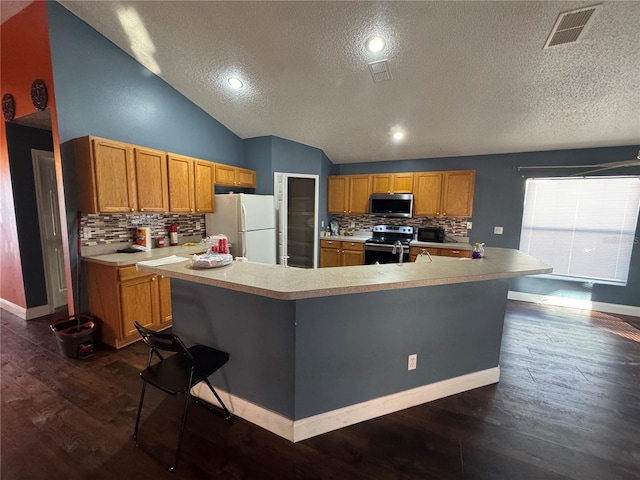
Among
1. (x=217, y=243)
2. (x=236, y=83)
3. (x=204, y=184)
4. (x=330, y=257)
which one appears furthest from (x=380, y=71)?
(x=330, y=257)

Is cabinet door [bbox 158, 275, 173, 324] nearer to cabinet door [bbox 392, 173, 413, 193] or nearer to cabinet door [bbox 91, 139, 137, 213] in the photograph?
cabinet door [bbox 91, 139, 137, 213]

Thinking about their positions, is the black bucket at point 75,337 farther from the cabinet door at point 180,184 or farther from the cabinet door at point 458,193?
the cabinet door at point 458,193

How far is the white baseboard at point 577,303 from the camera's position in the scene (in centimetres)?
392

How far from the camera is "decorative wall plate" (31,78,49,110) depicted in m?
2.57

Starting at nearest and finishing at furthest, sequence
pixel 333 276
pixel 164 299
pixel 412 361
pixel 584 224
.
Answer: pixel 333 276
pixel 412 361
pixel 164 299
pixel 584 224

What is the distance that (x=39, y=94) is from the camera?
8.52 ft

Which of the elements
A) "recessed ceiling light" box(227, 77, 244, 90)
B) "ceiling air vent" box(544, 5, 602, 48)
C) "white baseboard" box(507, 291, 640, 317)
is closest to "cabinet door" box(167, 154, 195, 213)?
"recessed ceiling light" box(227, 77, 244, 90)

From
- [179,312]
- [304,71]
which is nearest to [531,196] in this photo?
[304,71]

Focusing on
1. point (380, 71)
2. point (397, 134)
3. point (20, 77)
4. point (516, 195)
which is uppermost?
point (380, 71)

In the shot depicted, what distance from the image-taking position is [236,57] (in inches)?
112

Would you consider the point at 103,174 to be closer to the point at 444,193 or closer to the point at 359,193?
the point at 359,193

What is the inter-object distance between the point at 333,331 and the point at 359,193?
3860mm

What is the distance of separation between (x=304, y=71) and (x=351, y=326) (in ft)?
8.98

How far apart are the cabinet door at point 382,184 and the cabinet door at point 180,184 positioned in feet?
10.3
